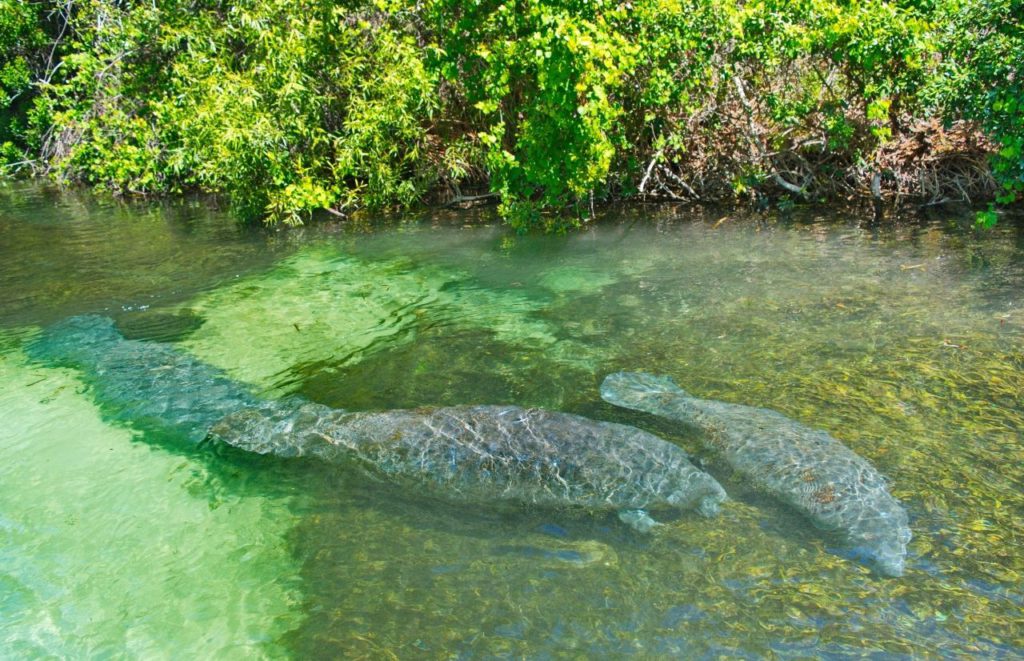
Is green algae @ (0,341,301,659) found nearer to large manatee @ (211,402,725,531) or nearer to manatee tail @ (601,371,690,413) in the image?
large manatee @ (211,402,725,531)

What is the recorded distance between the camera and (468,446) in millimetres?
4555

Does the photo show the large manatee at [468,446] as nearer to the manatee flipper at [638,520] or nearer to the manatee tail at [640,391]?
the manatee flipper at [638,520]

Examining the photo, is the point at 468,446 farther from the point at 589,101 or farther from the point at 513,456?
the point at 589,101

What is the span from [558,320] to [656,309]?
95cm

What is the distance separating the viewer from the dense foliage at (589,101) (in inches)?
374

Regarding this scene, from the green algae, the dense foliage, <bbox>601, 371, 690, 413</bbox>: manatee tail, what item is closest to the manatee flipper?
<bbox>601, 371, 690, 413</bbox>: manatee tail

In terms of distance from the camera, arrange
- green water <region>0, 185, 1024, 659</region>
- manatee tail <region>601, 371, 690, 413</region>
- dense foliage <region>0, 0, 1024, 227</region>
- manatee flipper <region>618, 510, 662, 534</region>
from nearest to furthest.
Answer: green water <region>0, 185, 1024, 659</region> → manatee flipper <region>618, 510, 662, 534</region> → manatee tail <region>601, 371, 690, 413</region> → dense foliage <region>0, 0, 1024, 227</region>

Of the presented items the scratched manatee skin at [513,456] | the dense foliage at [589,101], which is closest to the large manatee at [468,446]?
the scratched manatee skin at [513,456]

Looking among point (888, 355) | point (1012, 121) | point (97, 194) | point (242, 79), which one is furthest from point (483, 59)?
point (97, 194)

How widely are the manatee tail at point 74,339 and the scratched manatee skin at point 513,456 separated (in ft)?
A: 9.96

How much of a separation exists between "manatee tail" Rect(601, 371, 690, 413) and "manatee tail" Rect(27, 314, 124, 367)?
4.73 meters

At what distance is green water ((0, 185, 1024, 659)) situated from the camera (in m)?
3.52

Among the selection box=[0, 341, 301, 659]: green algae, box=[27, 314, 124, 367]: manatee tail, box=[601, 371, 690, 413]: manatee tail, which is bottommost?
box=[0, 341, 301, 659]: green algae

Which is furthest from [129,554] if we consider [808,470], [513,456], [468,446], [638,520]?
[808,470]
